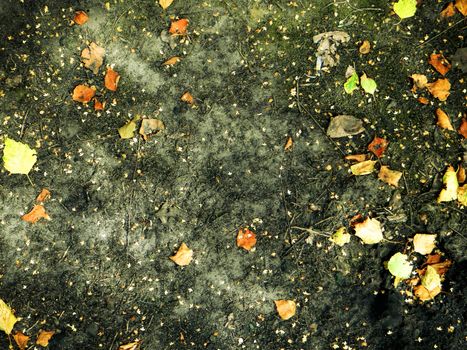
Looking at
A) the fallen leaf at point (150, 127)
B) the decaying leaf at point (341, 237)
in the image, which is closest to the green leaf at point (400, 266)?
the decaying leaf at point (341, 237)

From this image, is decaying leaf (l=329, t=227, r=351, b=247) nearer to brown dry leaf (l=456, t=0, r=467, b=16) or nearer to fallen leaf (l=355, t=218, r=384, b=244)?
fallen leaf (l=355, t=218, r=384, b=244)

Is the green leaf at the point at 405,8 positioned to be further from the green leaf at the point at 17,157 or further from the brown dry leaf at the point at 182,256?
the green leaf at the point at 17,157

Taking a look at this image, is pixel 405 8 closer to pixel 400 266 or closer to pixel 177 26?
pixel 177 26

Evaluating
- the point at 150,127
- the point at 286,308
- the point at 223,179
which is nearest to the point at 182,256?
the point at 223,179

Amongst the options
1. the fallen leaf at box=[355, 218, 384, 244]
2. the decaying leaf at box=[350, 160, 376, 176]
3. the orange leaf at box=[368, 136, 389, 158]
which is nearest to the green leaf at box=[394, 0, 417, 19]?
the orange leaf at box=[368, 136, 389, 158]

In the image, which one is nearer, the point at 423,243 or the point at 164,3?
the point at 423,243

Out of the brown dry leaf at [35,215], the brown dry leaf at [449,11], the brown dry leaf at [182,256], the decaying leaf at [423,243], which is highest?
the brown dry leaf at [449,11]

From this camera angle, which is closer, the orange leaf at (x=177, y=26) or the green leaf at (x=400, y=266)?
the green leaf at (x=400, y=266)
